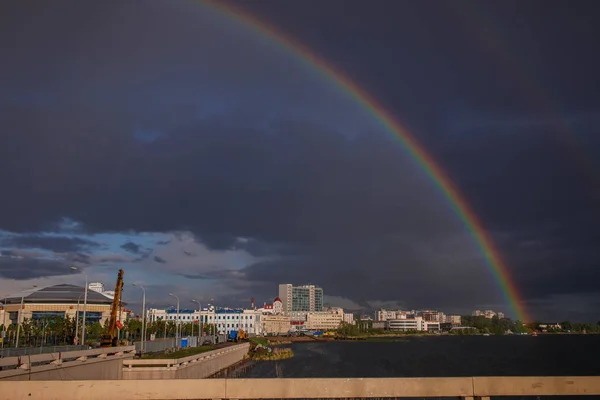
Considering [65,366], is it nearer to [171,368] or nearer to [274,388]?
[171,368]

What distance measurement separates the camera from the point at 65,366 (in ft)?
92.8

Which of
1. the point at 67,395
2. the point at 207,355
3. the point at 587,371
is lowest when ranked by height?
the point at 587,371

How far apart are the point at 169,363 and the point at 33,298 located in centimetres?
14220

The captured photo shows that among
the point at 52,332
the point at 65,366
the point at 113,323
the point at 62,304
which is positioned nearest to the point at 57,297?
the point at 62,304

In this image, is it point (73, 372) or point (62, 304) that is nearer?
point (73, 372)

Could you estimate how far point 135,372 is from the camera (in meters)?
41.1

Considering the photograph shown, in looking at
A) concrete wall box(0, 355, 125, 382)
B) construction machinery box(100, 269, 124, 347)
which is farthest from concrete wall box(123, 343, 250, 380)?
construction machinery box(100, 269, 124, 347)

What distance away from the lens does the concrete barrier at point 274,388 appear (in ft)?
35.7

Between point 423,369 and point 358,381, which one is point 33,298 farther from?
point 358,381

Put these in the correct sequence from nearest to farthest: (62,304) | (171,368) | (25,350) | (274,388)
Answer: (274,388), (25,350), (171,368), (62,304)

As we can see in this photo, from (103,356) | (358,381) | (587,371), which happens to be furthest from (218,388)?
(587,371)

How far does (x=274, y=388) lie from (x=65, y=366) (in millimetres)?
21681

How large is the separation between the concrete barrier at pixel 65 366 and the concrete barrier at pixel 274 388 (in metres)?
6.93

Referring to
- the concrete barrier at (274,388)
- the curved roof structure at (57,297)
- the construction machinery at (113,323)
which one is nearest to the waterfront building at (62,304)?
the curved roof structure at (57,297)
